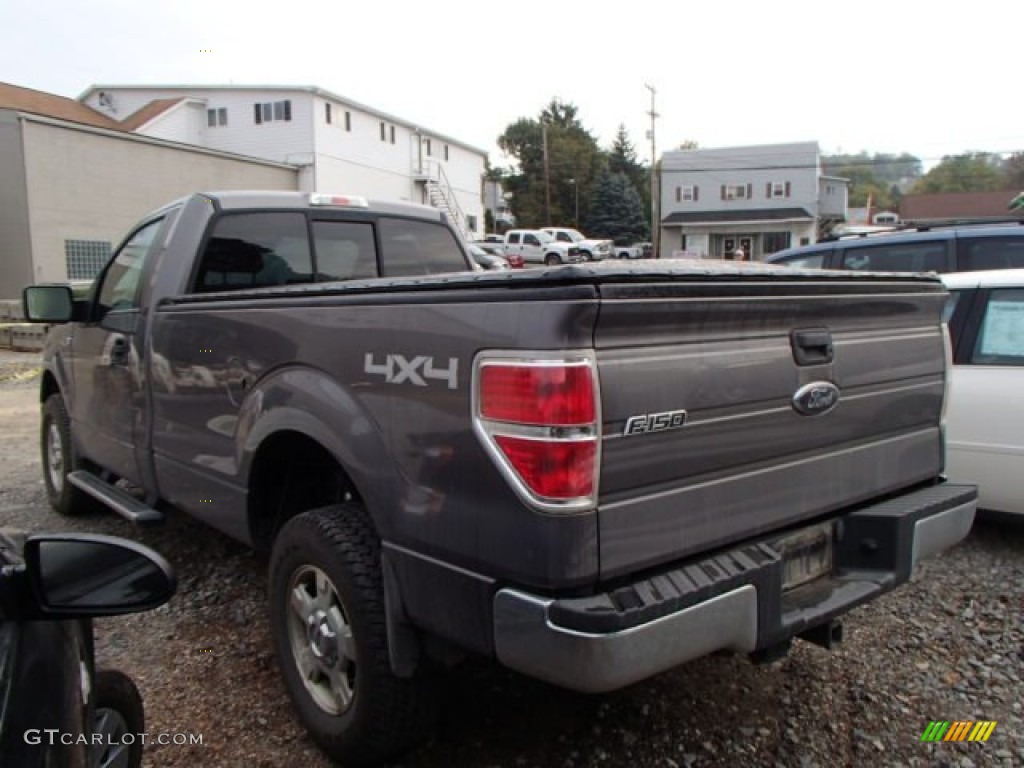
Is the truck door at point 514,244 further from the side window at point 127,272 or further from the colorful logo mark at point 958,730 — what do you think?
the colorful logo mark at point 958,730

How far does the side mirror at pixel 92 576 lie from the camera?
1562 mm

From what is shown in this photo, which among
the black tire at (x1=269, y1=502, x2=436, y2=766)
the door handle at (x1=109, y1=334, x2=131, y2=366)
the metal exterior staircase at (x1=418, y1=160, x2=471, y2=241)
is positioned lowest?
the black tire at (x1=269, y1=502, x2=436, y2=766)

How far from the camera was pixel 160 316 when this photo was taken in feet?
12.9

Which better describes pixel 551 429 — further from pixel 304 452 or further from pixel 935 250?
pixel 935 250

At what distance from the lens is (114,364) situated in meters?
4.43

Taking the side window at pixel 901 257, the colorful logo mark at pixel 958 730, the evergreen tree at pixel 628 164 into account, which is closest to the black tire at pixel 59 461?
the colorful logo mark at pixel 958 730

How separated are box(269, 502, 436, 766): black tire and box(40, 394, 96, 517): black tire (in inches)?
121

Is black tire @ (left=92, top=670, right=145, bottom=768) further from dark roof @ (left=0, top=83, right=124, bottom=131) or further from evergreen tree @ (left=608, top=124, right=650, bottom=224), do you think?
evergreen tree @ (left=608, top=124, right=650, bottom=224)

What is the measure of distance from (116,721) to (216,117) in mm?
42106

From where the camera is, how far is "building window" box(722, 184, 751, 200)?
176 feet

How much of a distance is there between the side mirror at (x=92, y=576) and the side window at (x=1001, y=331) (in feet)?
15.6

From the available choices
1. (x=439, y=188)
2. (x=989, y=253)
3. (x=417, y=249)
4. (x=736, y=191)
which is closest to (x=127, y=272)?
(x=417, y=249)

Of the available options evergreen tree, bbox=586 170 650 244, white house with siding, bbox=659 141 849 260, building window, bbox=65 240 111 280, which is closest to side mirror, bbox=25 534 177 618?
building window, bbox=65 240 111 280

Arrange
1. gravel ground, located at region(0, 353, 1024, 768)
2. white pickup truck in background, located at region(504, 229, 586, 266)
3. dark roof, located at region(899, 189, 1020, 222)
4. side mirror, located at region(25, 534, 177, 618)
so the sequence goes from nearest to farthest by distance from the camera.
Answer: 1. side mirror, located at region(25, 534, 177, 618)
2. gravel ground, located at region(0, 353, 1024, 768)
3. white pickup truck in background, located at region(504, 229, 586, 266)
4. dark roof, located at region(899, 189, 1020, 222)
